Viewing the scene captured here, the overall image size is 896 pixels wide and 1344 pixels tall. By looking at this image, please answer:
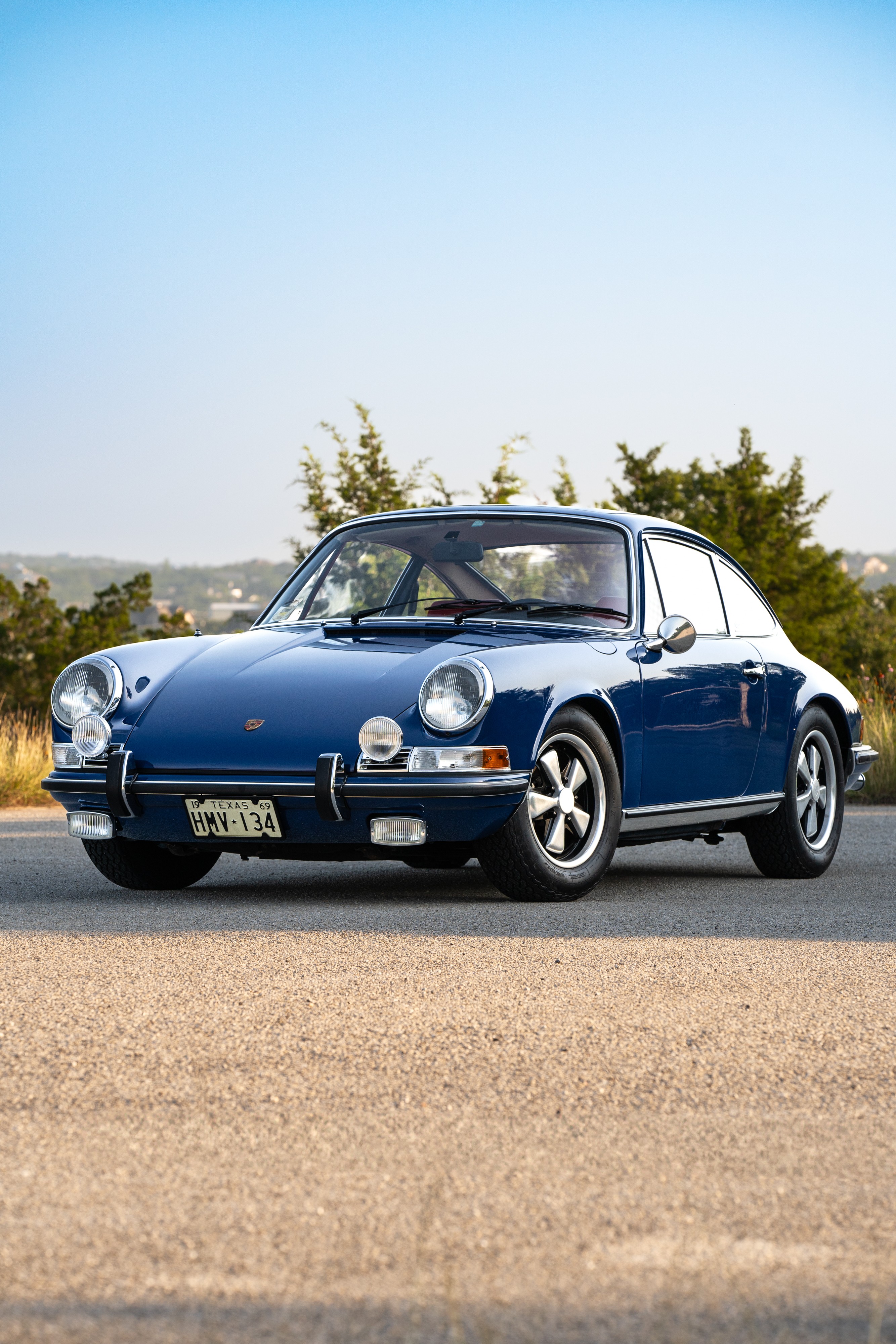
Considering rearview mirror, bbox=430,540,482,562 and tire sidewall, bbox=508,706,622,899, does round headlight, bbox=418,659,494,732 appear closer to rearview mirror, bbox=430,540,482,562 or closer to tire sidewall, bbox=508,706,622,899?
tire sidewall, bbox=508,706,622,899

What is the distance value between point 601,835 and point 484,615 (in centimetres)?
125

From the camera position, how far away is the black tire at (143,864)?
660cm

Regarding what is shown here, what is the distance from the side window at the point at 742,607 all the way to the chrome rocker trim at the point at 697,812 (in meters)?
0.86

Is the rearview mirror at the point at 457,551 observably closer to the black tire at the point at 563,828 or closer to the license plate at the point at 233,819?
the black tire at the point at 563,828

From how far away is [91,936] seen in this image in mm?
5086

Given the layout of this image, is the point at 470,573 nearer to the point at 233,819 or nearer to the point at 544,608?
the point at 544,608

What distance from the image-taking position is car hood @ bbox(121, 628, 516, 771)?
19.3 ft

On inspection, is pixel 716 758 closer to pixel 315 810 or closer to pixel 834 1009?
pixel 315 810

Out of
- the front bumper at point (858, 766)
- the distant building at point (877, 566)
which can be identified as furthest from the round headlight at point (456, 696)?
the distant building at point (877, 566)

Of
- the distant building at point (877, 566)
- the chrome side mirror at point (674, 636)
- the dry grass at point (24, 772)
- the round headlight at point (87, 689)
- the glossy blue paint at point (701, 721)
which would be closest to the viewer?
the round headlight at point (87, 689)

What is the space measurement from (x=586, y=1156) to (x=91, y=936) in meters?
2.69

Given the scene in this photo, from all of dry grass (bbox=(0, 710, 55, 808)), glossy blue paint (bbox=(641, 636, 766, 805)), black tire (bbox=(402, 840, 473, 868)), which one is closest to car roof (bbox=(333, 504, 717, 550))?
glossy blue paint (bbox=(641, 636, 766, 805))

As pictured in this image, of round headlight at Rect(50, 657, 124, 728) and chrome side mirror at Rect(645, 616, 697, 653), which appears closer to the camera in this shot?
round headlight at Rect(50, 657, 124, 728)

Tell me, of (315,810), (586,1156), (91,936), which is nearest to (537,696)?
(315,810)
